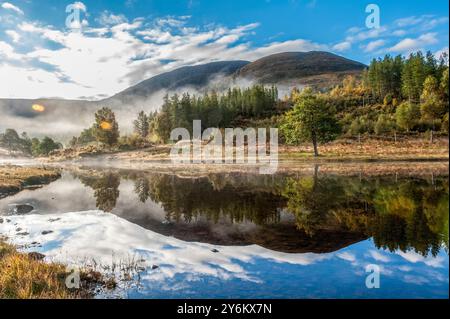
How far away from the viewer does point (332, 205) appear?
22.8 m

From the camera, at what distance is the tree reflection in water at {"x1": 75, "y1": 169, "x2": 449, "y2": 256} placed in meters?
15.7

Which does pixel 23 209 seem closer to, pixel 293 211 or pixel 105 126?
pixel 293 211

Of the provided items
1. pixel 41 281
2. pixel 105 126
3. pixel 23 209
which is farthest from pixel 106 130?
pixel 41 281

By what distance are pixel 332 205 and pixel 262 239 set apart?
8.35m

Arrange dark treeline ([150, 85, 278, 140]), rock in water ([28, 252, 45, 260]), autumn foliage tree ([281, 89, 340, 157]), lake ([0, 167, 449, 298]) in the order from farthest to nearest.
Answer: dark treeline ([150, 85, 278, 140]) → autumn foliage tree ([281, 89, 340, 157]) → rock in water ([28, 252, 45, 260]) → lake ([0, 167, 449, 298])

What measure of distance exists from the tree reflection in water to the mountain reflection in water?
0.04 meters

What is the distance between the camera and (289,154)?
7462cm

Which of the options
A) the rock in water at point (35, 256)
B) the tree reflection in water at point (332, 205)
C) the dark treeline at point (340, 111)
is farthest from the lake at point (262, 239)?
the dark treeline at point (340, 111)

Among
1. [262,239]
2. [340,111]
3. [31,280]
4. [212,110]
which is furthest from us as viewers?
[212,110]

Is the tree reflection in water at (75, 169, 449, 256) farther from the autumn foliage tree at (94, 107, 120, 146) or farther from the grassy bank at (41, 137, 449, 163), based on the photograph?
the autumn foliage tree at (94, 107, 120, 146)

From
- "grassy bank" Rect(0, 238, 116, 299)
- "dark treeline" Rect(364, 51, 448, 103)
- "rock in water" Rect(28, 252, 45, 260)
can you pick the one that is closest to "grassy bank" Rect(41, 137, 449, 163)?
"dark treeline" Rect(364, 51, 448, 103)

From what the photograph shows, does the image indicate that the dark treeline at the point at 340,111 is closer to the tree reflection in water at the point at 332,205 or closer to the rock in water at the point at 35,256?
the tree reflection in water at the point at 332,205
